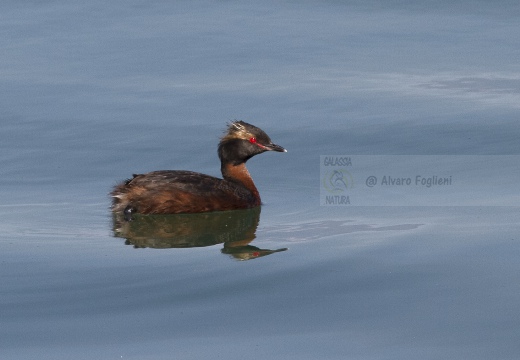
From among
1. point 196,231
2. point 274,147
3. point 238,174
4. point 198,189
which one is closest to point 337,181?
point 274,147

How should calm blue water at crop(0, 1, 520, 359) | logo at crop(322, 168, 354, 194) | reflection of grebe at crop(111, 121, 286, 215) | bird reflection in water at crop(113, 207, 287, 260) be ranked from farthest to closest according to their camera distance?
logo at crop(322, 168, 354, 194) → reflection of grebe at crop(111, 121, 286, 215) → bird reflection in water at crop(113, 207, 287, 260) → calm blue water at crop(0, 1, 520, 359)

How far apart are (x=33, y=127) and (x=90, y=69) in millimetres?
1828

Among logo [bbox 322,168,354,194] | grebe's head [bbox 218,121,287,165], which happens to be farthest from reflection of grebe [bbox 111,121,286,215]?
logo [bbox 322,168,354,194]

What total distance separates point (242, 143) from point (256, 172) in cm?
90

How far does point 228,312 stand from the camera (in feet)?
27.5

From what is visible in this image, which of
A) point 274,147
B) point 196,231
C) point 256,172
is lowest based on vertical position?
point 196,231

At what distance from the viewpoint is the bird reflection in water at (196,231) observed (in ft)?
34.0

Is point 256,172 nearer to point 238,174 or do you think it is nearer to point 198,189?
point 238,174

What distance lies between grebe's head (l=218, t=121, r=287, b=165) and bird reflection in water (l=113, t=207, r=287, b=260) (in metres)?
0.69

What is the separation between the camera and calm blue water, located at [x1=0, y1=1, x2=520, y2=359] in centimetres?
811

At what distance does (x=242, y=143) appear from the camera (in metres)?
12.3

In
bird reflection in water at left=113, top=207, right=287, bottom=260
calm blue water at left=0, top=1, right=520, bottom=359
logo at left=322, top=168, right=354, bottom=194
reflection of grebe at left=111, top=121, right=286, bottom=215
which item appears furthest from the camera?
logo at left=322, top=168, right=354, bottom=194

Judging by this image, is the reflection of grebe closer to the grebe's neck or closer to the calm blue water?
the grebe's neck

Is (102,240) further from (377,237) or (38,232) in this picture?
(377,237)
